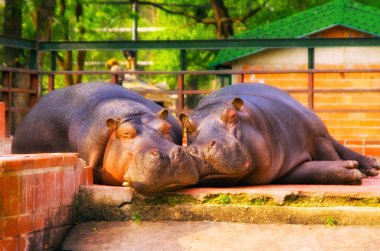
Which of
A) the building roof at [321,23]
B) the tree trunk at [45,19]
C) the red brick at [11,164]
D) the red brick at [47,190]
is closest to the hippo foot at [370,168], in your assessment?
the red brick at [47,190]

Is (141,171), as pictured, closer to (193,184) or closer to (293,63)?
(193,184)

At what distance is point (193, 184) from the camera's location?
6504 mm

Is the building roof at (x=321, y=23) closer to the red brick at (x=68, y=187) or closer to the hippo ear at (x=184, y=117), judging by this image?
the hippo ear at (x=184, y=117)

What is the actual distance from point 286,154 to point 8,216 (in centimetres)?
252

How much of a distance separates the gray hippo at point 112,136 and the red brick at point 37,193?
69 cm

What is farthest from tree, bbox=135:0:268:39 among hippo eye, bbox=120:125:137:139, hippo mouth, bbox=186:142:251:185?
hippo mouth, bbox=186:142:251:185

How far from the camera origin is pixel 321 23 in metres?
21.5

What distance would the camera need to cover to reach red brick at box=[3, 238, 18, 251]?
559 centimetres

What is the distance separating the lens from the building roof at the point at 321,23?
21094mm

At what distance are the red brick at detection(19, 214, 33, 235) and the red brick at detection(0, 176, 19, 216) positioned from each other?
0.08m

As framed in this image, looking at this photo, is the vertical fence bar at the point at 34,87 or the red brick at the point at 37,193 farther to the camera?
the vertical fence bar at the point at 34,87

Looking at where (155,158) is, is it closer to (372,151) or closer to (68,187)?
(68,187)

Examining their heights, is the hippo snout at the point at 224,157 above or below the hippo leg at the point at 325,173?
above

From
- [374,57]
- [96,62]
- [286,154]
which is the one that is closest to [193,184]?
[286,154]
